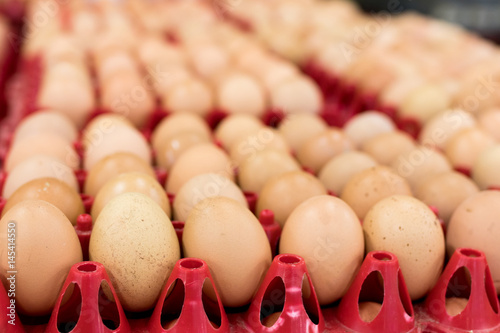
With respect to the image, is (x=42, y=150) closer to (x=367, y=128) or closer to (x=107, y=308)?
(x=107, y=308)

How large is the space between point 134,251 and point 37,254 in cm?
17

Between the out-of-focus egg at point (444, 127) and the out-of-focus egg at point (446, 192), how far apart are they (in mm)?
438

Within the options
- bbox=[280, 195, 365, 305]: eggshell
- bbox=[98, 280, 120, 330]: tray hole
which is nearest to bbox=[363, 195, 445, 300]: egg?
bbox=[280, 195, 365, 305]: eggshell

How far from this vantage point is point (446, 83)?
2.33m

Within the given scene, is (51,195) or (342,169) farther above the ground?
(51,195)

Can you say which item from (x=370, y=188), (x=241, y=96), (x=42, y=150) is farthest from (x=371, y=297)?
(x=241, y=96)

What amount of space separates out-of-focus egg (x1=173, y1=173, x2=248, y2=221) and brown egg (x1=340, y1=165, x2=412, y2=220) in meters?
0.26

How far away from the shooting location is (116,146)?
1603mm

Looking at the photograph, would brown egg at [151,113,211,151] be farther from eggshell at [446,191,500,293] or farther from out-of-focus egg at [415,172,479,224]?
eggshell at [446,191,500,293]

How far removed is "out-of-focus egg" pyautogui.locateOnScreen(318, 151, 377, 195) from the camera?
4.82ft

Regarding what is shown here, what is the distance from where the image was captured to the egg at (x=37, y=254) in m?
1.00

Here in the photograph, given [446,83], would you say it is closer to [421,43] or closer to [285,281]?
[421,43]

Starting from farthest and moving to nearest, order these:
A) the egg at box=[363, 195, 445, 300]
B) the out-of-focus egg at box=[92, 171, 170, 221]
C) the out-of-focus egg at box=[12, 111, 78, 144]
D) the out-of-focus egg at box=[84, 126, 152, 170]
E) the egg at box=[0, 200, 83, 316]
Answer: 1. the out-of-focus egg at box=[12, 111, 78, 144]
2. the out-of-focus egg at box=[84, 126, 152, 170]
3. the out-of-focus egg at box=[92, 171, 170, 221]
4. the egg at box=[363, 195, 445, 300]
5. the egg at box=[0, 200, 83, 316]

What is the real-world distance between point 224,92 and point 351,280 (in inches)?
48.4
